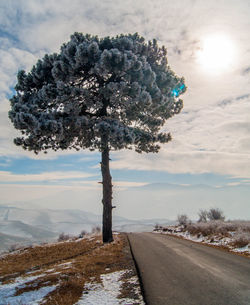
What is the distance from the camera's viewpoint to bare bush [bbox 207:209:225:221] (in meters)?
31.4

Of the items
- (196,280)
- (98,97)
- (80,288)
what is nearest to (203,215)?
(98,97)

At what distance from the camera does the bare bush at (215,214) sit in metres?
31.4

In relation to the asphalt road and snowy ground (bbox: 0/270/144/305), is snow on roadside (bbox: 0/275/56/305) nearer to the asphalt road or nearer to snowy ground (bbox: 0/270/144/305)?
snowy ground (bbox: 0/270/144/305)

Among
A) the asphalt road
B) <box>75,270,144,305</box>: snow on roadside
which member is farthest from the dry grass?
the asphalt road

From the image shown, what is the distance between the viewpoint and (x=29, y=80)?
16.6m

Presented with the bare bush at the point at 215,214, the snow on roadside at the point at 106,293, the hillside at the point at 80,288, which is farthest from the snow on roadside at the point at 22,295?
the bare bush at the point at 215,214

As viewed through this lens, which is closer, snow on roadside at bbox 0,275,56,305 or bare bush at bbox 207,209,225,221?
snow on roadside at bbox 0,275,56,305

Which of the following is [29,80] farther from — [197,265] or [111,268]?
[197,265]

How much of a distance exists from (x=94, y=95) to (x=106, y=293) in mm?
13531

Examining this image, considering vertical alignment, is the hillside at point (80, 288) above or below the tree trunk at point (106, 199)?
below

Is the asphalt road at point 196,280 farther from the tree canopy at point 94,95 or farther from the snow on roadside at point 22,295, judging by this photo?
the tree canopy at point 94,95

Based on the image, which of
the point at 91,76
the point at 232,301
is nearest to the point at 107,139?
the point at 91,76

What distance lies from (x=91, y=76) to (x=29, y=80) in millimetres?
4787

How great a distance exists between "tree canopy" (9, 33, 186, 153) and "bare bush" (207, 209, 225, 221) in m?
19.7
